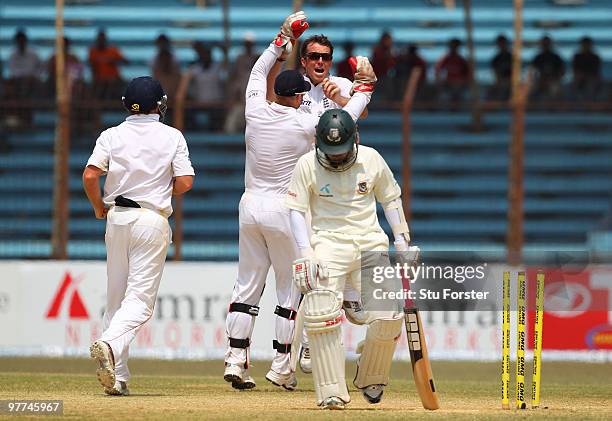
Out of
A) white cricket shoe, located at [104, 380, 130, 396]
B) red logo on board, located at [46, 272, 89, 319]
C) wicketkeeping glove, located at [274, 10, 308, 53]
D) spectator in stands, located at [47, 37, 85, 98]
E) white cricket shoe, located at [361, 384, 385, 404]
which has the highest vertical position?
wicketkeeping glove, located at [274, 10, 308, 53]

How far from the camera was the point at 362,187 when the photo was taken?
997 centimetres

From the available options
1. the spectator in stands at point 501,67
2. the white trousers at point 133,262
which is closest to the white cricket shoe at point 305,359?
the white trousers at point 133,262

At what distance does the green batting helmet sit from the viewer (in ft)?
32.0

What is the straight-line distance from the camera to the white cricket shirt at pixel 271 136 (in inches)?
459

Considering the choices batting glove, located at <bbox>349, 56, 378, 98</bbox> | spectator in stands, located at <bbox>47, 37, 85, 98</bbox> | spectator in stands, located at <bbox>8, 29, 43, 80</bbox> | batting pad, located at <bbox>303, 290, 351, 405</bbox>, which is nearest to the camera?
A: batting pad, located at <bbox>303, 290, 351, 405</bbox>

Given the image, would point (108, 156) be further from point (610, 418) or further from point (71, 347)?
point (71, 347)

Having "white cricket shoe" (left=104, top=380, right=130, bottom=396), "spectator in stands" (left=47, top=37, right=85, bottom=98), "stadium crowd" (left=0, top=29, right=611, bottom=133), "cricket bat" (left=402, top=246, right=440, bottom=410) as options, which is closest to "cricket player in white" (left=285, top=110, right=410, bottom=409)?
"cricket bat" (left=402, top=246, right=440, bottom=410)

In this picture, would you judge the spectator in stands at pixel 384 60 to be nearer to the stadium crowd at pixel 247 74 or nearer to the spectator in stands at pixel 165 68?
the stadium crowd at pixel 247 74

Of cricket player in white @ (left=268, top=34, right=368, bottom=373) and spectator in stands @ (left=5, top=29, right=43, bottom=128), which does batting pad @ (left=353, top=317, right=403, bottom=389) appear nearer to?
cricket player in white @ (left=268, top=34, right=368, bottom=373)

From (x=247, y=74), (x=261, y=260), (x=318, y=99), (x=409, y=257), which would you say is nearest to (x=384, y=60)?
(x=247, y=74)

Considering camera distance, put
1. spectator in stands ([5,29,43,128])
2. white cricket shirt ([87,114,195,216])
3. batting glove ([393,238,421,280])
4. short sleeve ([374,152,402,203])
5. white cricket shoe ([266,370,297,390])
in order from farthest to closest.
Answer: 1. spectator in stands ([5,29,43,128])
2. white cricket shoe ([266,370,297,390])
3. white cricket shirt ([87,114,195,216])
4. short sleeve ([374,152,402,203])
5. batting glove ([393,238,421,280])

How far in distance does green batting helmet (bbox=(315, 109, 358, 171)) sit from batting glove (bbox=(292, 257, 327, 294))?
28.0 inches

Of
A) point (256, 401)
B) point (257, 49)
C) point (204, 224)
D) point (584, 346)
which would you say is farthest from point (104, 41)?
point (256, 401)

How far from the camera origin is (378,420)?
29.5ft
